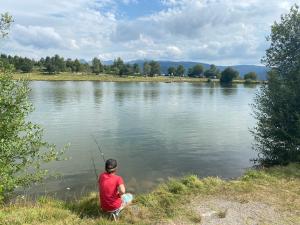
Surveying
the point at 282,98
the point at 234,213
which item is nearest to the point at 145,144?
the point at 282,98

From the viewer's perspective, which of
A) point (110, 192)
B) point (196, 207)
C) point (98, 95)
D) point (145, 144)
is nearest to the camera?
point (110, 192)

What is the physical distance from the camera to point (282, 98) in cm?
2038

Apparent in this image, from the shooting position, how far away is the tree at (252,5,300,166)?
65.9 ft

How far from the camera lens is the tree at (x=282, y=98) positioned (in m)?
20.1

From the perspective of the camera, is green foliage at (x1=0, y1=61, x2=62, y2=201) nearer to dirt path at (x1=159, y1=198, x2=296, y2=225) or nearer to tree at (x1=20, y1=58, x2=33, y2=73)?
dirt path at (x1=159, y1=198, x2=296, y2=225)

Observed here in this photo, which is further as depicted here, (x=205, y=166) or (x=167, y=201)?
(x=205, y=166)

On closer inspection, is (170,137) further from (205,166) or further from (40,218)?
(40,218)

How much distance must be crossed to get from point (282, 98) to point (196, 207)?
11433 millimetres

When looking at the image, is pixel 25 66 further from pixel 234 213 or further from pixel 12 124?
pixel 234 213

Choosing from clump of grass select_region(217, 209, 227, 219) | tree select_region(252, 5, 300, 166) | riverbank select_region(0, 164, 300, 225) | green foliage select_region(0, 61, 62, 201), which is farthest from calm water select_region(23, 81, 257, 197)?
clump of grass select_region(217, 209, 227, 219)

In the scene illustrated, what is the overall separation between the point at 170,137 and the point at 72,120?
44.4ft

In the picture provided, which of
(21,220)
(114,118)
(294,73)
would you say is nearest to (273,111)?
(294,73)

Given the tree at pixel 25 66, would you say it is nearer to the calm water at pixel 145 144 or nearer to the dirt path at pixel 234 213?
the calm water at pixel 145 144

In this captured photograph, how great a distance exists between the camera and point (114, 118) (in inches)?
1670
